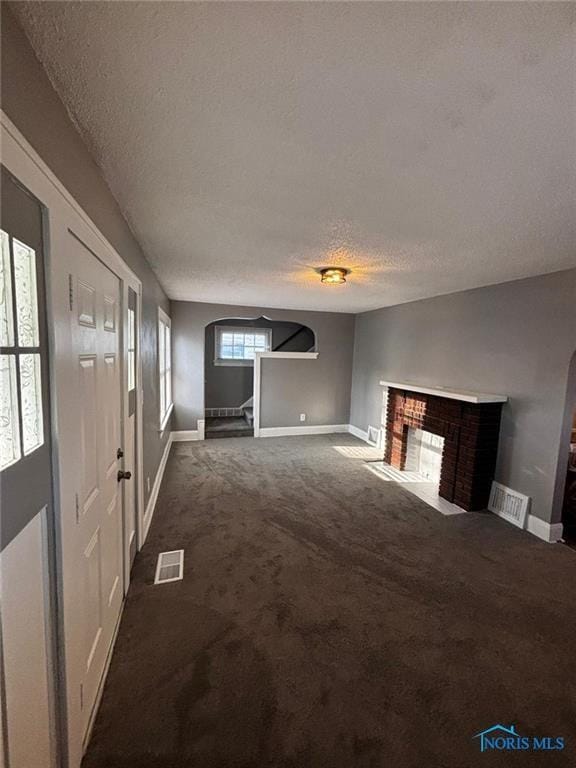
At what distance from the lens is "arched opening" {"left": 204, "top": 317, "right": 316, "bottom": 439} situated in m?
7.29

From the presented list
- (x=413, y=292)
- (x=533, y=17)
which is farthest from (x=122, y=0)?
(x=413, y=292)

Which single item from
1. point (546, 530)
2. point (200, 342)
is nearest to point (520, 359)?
point (546, 530)

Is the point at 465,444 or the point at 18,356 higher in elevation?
the point at 18,356

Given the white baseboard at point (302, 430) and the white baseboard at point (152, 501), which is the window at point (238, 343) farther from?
the white baseboard at point (152, 501)

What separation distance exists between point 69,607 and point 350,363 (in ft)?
18.9

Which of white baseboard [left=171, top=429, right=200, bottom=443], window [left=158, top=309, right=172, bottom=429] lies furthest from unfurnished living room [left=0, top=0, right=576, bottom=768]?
white baseboard [left=171, top=429, right=200, bottom=443]

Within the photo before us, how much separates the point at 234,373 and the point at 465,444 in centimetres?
513

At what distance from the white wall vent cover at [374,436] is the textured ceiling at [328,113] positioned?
386cm

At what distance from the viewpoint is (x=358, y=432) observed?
6.17 metres

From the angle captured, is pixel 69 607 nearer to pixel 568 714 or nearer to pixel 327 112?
pixel 327 112

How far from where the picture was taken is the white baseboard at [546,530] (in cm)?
288

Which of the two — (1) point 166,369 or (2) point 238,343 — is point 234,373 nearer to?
(2) point 238,343

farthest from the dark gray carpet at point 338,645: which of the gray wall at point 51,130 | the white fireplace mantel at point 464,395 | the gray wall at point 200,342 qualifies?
the gray wall at point 200,342

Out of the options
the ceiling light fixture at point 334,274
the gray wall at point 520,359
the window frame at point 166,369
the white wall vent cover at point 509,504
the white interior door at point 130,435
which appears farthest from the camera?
the window frame at point 166,369
